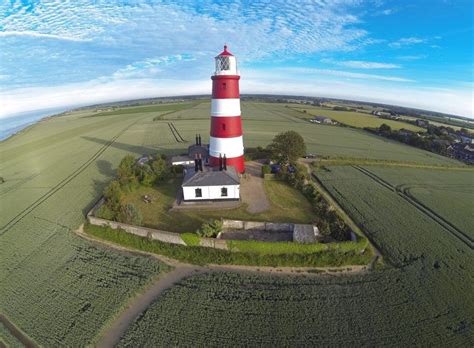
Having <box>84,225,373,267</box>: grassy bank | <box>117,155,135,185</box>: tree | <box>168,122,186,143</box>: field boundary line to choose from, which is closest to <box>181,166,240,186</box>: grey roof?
<box>84,225,373,267</box>: grassy bank

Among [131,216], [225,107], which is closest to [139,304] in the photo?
[131,216]

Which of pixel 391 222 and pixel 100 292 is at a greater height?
pixel 391 222

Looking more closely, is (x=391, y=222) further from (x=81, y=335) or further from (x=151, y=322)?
(x=81, y=335)

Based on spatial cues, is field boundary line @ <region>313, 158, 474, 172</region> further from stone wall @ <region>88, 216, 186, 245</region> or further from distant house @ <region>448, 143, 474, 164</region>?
stone wall @ <region>88, 216, 186, 245</region>

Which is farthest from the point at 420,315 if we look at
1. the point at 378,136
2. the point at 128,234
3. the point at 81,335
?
the point at 378,136

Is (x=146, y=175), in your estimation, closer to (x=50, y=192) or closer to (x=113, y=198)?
(x=113, y=198)

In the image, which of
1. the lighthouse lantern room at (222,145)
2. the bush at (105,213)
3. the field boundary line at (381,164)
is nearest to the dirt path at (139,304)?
the bush at (105,213)
